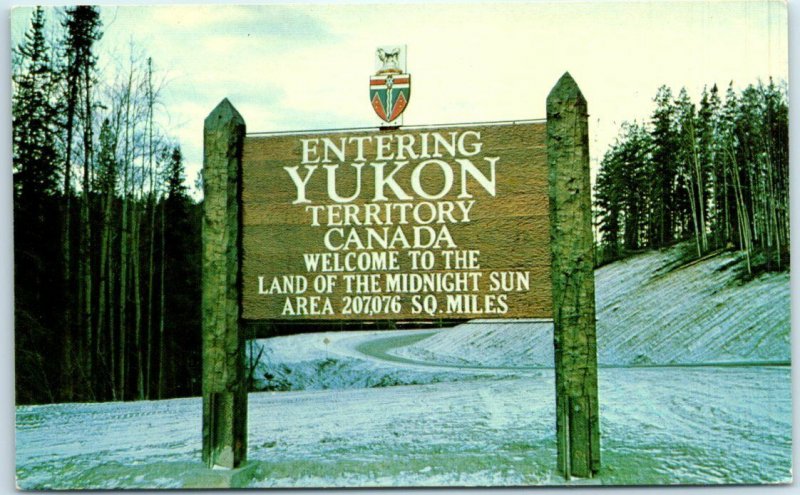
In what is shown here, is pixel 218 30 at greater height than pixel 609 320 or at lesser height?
greater

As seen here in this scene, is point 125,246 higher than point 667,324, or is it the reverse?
point 125,246

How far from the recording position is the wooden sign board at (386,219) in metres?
4.89

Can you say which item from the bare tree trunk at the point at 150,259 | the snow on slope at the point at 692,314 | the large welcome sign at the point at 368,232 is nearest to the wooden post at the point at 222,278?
the large welcome sign at the point at 368,232

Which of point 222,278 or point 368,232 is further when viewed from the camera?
point 368,232

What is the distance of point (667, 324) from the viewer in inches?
210

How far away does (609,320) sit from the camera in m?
5.39

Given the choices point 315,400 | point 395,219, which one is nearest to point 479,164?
point 395,219

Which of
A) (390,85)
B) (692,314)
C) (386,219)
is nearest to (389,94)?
(390,85)

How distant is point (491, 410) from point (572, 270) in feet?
4.21

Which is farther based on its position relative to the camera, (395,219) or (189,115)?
(189,115)

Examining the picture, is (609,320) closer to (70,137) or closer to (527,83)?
(527,83)

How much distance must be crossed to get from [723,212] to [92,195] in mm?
4229

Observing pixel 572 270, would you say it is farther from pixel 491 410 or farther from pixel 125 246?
pixel 125 246

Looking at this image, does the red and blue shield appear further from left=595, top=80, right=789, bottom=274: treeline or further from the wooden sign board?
A: left=595, top=80, right=789, bottom=274: treeline
